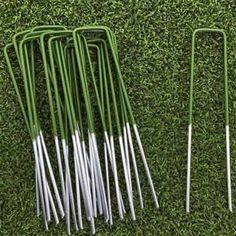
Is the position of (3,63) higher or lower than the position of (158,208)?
higher

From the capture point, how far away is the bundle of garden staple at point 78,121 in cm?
126

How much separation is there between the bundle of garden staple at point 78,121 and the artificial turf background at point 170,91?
0.17 ft

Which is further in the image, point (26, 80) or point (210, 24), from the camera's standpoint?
point (210, 24)

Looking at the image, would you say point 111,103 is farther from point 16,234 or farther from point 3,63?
point 16,234

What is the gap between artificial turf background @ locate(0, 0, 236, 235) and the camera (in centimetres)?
134

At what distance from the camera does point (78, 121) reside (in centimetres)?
128

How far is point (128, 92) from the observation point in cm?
134

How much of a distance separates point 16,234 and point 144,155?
0.44 metres

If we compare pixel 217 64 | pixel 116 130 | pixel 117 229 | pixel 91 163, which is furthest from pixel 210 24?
pixel 117 229

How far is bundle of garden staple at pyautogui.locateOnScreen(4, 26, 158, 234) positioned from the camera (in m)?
1.26

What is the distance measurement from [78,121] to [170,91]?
289 mm

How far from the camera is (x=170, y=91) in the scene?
1.35m

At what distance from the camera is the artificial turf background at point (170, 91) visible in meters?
1.34

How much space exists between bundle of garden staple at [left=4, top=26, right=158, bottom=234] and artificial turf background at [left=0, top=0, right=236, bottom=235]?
0.05 metres
